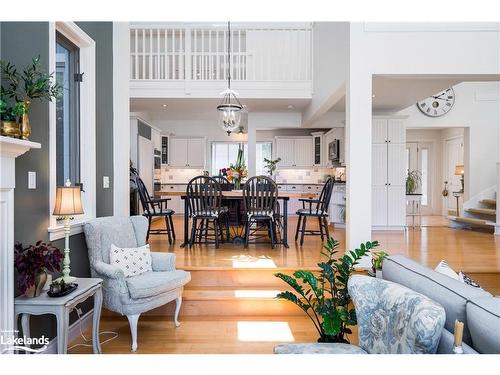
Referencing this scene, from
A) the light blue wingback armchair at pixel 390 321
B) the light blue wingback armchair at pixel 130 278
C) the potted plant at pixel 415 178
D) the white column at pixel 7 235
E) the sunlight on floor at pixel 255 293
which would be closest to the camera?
the light blue wingback armchair at pixel 390 321

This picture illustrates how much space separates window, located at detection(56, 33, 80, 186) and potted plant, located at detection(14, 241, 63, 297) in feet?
3.63

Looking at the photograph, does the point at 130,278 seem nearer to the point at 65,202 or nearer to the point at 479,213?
the point at 65,202

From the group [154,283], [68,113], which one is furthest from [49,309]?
[68,113]

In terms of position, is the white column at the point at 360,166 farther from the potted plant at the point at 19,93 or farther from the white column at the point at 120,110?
the potted plant at the point at 19,93

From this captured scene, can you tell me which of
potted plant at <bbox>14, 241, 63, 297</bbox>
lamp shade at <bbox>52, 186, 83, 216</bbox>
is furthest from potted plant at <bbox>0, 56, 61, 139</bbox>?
potted plant at <bbox>14, 241, 63, 297</bbox>

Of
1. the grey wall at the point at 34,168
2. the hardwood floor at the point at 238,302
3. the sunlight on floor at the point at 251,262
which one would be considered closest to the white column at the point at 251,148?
the hardwood floor at the point at 238,302

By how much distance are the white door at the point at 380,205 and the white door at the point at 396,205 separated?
0.07m

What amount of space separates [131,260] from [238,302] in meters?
1.12

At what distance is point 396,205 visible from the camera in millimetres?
6953

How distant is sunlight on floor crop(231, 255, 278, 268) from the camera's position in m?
4.00

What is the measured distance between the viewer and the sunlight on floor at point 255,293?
3701 mm

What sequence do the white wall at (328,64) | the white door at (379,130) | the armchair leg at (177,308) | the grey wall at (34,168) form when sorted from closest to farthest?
the grey wall at (34,168)
the armchair leg at (177,308)
the white wall at (328,64)
the white door at (379,130)

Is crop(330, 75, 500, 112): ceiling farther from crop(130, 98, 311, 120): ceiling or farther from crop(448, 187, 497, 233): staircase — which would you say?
crop(448, 187, 497, 233): staircase

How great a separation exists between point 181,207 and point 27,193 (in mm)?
7680
